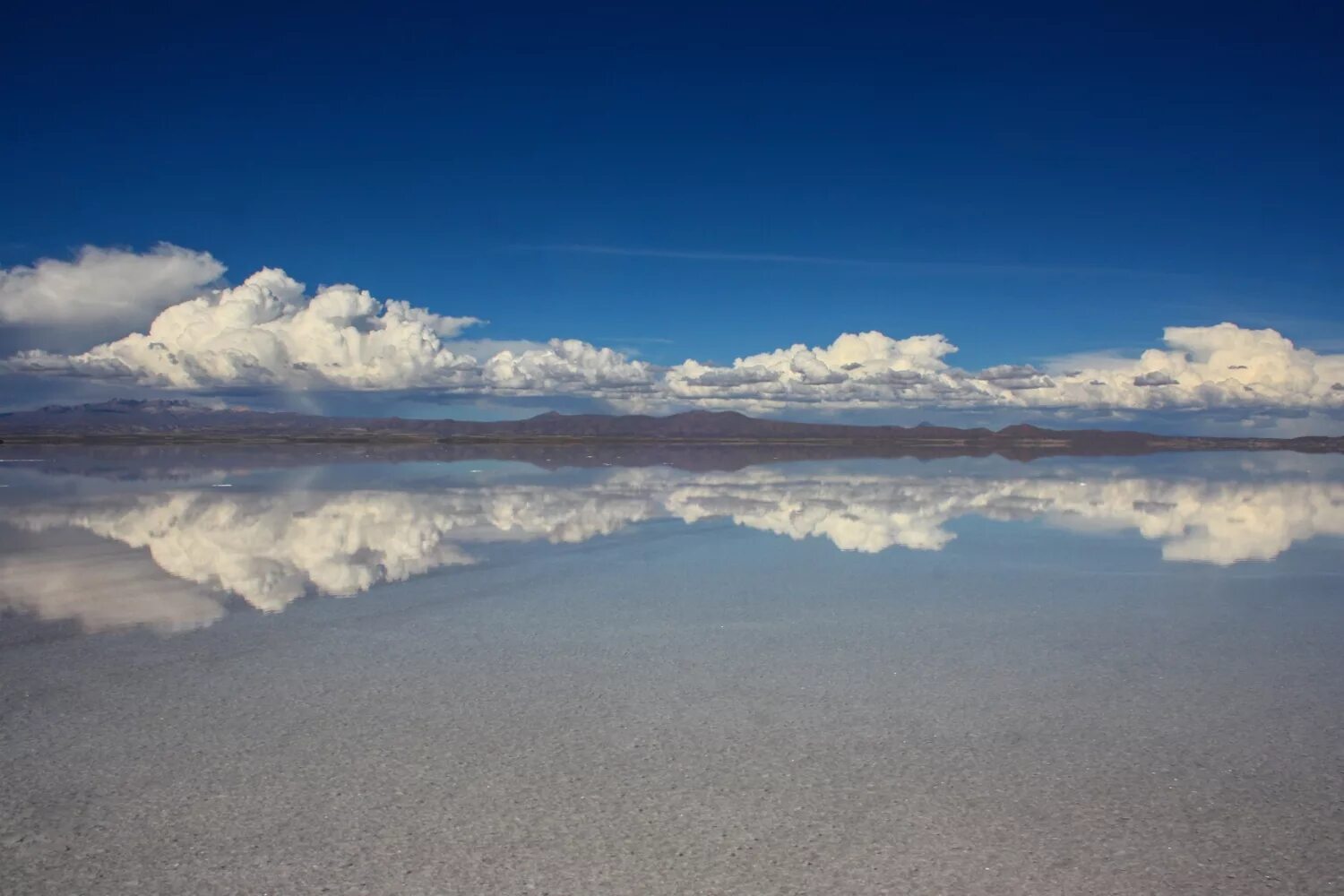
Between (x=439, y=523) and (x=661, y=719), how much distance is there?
572 inches

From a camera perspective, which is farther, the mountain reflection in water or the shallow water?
the mountain reflection in water

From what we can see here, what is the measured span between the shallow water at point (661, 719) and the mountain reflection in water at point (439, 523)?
0.60 feet

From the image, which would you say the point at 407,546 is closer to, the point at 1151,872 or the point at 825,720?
the point at 825,720

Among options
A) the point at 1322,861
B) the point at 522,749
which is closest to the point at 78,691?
the point at 522,749

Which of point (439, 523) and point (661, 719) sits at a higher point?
point (661, 719)

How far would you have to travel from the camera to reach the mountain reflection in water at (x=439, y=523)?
1350 centimetres

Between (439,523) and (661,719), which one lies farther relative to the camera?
(439,523)

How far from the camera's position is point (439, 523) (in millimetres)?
21578

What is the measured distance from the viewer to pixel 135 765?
6.69m

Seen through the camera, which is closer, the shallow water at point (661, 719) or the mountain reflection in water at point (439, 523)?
the shallow water at point (661, 719)

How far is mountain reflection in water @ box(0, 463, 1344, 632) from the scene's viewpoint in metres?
13.5

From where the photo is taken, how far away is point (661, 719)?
7.84 meters

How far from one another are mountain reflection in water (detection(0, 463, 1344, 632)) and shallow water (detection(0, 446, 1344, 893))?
7.2 inches

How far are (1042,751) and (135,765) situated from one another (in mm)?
5928
